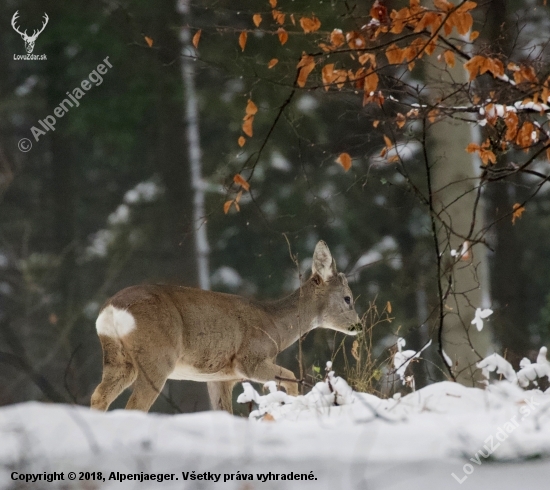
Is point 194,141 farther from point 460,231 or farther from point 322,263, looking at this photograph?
point 322,263

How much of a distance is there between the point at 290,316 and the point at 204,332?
1.27 metres

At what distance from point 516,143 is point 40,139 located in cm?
1235

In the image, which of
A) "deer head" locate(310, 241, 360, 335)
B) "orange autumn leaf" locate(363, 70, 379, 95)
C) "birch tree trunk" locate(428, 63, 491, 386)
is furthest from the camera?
"birch tree trunk" locate(428, 63, 491, 386)

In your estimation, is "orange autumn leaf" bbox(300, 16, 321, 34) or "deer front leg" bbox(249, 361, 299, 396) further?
"deer front leg" bbox(249, 361, 299, 396)

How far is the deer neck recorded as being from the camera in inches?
312

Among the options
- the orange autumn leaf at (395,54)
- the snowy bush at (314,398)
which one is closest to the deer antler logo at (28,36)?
the orange autumn leaf at (395,54)

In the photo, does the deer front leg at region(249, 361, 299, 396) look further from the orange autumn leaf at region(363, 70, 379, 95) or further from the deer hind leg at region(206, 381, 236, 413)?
the orange autumn leaf at region(363, 70, 379, 95)

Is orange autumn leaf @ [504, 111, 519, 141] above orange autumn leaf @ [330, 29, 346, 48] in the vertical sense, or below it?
below

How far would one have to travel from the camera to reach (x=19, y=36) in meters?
16.3

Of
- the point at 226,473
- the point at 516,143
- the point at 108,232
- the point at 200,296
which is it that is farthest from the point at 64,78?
the point at 226,473

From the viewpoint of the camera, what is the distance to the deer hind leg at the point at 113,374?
6.54 metres

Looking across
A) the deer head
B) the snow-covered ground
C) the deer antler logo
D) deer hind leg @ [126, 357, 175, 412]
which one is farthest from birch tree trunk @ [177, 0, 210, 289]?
the snow-covered ground

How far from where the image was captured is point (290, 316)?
26.5ft

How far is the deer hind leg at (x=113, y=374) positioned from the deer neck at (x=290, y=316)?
167 cm
